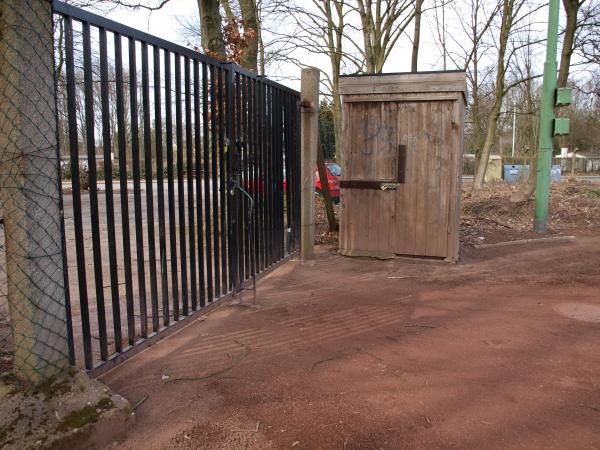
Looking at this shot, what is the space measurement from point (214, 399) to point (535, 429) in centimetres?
183

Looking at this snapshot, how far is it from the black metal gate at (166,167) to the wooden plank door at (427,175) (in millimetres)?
1585

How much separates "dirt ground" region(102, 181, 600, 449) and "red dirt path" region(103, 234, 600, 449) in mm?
10

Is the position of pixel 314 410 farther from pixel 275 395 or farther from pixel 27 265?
pixel 27 265

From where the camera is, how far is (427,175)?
708cm

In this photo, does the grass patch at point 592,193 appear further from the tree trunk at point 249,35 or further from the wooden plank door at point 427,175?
the tree trunk at point 249,35

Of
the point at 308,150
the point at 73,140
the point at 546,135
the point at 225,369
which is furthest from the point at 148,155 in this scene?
the point at 546,135

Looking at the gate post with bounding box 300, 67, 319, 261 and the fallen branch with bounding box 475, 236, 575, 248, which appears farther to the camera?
the fallen branch with bounding box 475, 236, 575, 248

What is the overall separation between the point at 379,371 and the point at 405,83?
14.9 feet

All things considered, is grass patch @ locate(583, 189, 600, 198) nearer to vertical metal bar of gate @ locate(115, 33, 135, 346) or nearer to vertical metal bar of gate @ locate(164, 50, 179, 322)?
vertical metal bar of gate @ locate(164, 50, 179, 322)

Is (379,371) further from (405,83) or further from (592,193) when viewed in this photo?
(592,193)

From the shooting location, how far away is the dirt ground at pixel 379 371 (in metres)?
2.80

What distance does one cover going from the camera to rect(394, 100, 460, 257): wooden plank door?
6.95 metres

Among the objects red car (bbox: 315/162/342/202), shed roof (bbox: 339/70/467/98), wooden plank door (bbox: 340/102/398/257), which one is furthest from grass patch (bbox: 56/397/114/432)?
red car (bbox: 315/162/342/202)

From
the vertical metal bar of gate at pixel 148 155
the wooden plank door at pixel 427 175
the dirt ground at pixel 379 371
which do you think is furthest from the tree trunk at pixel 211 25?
the vertical metal bar of gate at pixel 148 155
